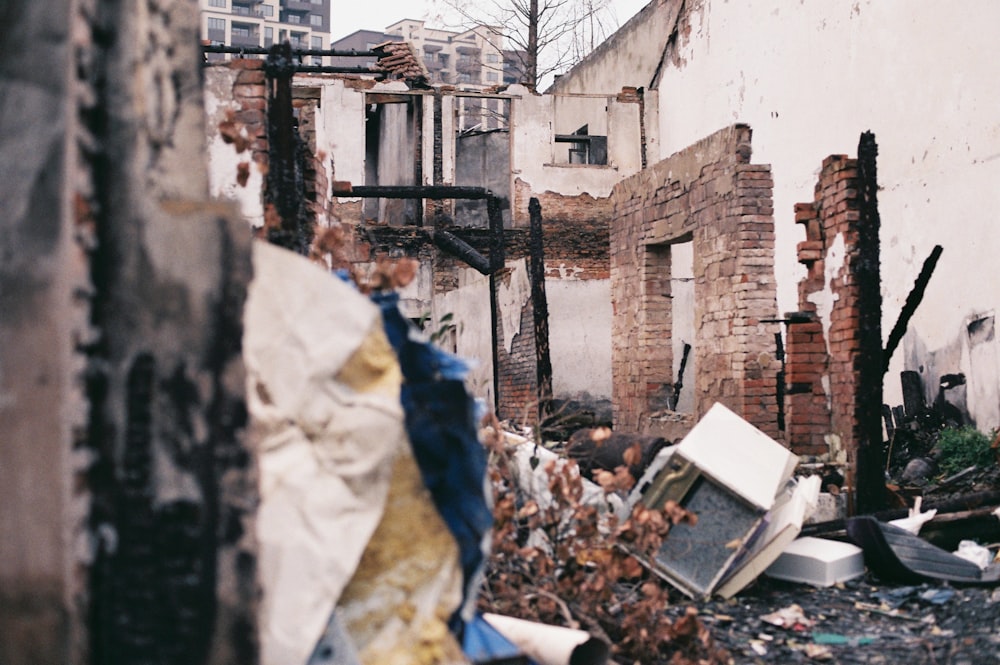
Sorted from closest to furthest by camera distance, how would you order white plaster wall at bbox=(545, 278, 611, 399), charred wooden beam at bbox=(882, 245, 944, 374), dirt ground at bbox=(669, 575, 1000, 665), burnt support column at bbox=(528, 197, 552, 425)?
dirt ground at bbox=(669, 575, 1000, 665) < charred wooden beam at bbox=(882, 245, 944, 374) < burnt support column at bbox=(528, 197, 552, 425) < white plaster wall at bbox=(545, 278, 611, 399)

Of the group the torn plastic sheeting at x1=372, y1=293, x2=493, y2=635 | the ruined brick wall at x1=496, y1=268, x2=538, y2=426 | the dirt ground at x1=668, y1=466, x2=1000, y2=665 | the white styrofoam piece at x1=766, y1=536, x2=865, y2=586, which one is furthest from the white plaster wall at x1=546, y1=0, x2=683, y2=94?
the torn plastic sheeting at x1=372, y1=293, x2=493, y2=635

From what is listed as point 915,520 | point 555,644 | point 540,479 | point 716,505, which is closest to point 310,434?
point 555,644

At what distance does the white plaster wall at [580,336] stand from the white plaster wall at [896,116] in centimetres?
430

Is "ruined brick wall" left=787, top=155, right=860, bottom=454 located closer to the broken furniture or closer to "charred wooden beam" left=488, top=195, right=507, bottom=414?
the broken furniture

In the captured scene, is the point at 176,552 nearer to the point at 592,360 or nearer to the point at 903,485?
the point at 903,485

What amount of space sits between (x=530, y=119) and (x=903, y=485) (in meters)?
13.3

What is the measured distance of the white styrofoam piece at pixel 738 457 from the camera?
5055 mm

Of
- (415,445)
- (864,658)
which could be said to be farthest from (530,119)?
(415,445)

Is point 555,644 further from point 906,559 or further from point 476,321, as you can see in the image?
point 476,321

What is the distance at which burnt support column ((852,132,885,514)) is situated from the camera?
6.74 meters

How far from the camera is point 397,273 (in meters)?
3.06

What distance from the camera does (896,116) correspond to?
37.1 feet

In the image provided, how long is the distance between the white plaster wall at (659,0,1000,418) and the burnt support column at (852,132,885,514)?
10.0 feet

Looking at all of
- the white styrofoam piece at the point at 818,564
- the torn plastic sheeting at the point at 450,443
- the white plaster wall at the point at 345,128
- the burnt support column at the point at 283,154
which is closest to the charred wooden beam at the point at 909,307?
the white styrofoam piece at the point at 818,564
